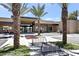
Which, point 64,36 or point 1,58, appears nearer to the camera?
point 1,58

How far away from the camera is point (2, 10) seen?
1434 centimetres

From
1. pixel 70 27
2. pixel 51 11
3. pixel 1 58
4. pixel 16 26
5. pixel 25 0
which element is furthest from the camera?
pixel 70 27

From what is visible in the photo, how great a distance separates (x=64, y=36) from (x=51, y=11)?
6.68 ft

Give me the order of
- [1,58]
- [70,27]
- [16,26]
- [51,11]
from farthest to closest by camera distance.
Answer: [70,27] < [51,11] < [16,26] < [1,58]

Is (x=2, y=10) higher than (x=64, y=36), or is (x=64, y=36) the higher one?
(x=2, y=10)

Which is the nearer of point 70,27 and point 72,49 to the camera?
point 72,49

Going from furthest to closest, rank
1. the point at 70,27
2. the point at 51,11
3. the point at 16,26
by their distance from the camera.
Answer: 1. the point at 70,27
2. the point at 51,11
3. the point at 16,26

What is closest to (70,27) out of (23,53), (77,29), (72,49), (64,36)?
(77,29)

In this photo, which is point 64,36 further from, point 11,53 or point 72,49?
point 11,53

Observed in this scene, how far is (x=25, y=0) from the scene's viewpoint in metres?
10.2

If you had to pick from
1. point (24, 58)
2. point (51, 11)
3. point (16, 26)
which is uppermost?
point (51, 11)

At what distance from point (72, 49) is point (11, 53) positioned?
376 cm

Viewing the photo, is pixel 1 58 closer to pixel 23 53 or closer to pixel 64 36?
pixel 23 53

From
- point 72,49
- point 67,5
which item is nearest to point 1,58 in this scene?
point 72,49
